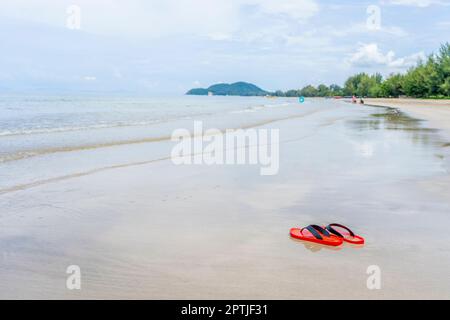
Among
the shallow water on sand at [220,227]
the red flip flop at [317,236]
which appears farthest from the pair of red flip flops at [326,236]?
the shallow water on sand at [220,227]

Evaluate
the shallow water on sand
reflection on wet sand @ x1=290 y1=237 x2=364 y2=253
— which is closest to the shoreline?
the shallow water on sand

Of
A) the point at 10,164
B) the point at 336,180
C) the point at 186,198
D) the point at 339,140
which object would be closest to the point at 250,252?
A: the point at 186,198

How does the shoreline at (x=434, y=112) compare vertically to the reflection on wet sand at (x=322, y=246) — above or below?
above

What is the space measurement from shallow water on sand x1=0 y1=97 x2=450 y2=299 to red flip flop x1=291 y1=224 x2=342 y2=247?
0.53ft

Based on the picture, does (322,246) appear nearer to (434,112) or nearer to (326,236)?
(326,236)

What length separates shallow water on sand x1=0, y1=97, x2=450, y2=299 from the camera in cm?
482

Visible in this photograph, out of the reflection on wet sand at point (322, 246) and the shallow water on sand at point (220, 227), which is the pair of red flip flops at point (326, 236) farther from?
the shallow water on sand at point (220, 227)

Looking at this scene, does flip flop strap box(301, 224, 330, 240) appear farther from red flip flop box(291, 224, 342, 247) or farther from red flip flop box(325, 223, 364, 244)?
red flip flop box(325, 223, 364, 244)

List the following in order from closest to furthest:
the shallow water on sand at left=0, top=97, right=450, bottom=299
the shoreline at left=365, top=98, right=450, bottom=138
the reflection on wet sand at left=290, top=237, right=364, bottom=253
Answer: the shallow water on sand at left=0, top=97, right=450, bottom=299 < the reflection on wet sand at left=290, top=237, right=364, bottom=253 < the shoreline at left=365, top=98, right=450, bottom=138

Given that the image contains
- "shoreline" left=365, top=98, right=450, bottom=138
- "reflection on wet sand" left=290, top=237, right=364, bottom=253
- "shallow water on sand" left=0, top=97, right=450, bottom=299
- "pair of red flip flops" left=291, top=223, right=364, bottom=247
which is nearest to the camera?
"shallow water on sand" left=0, top=97, right=450, bottom=299

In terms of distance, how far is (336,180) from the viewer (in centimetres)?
1085

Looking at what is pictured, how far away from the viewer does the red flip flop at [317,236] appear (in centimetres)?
604

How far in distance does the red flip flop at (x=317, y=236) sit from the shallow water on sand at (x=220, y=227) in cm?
16
